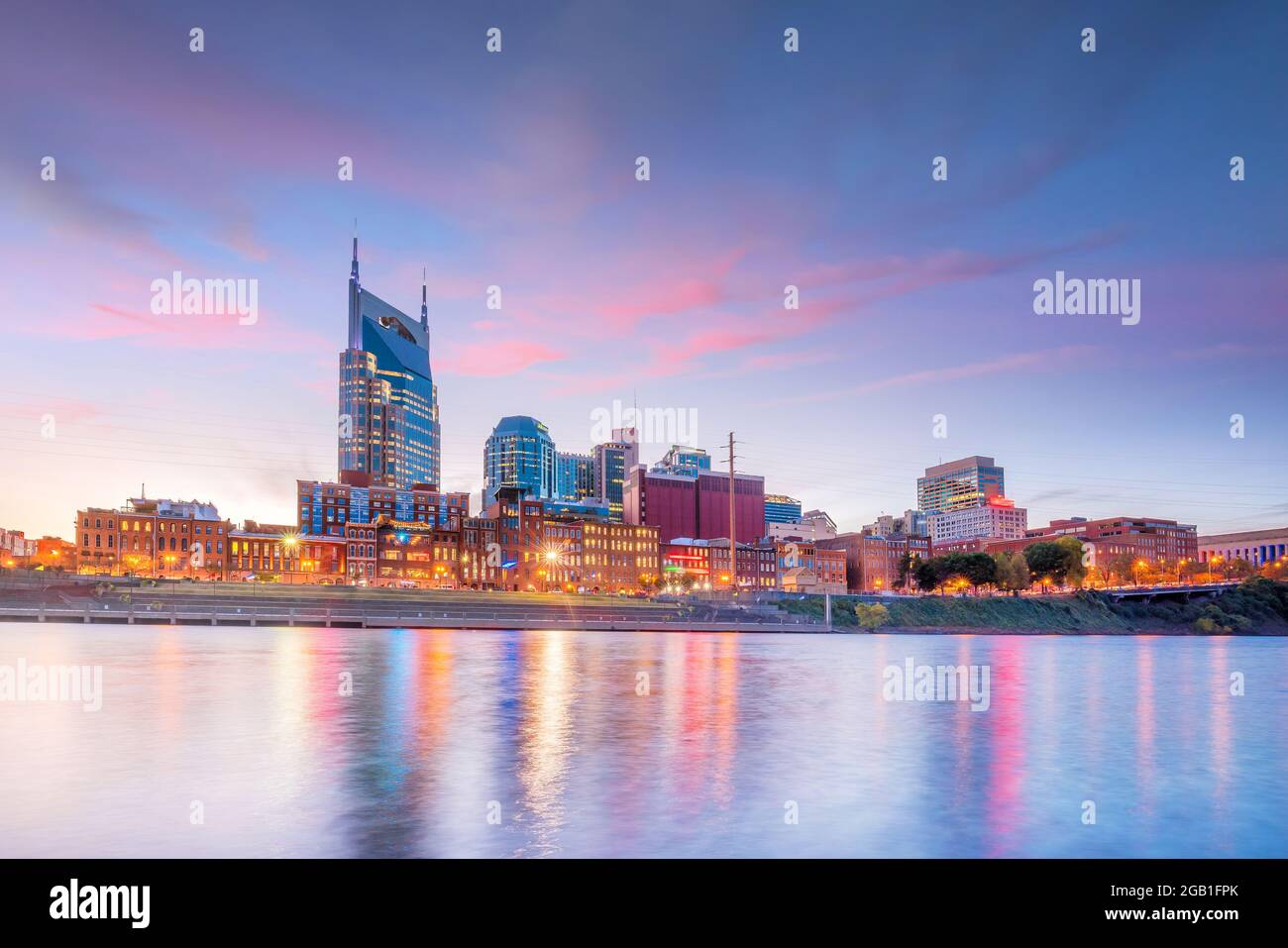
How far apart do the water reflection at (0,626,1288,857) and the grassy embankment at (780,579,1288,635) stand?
85455 mm

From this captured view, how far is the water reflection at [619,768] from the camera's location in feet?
47.8

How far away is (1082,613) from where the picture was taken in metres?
148

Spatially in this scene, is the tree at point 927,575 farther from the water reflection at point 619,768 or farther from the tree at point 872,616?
the water reflection at point 619,768

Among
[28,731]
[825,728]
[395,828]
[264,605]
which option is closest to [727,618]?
[264,605]

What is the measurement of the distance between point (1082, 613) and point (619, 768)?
15040cm

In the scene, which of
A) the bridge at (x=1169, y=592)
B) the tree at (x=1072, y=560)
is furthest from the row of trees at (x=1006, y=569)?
the bridge at (x=1169, y=592)

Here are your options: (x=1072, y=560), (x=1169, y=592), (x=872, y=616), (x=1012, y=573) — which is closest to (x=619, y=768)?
(x=872, y=616)

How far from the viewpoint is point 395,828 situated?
1463cm

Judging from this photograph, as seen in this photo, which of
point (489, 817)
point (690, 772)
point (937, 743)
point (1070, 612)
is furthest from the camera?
point (1070, 612)

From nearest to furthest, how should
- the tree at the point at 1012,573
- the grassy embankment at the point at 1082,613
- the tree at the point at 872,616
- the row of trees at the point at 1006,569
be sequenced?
the tree at the point at 872,616
the grassy embankment at the point at 1082,613
the row of trees at the point at 1006,569
the tree at the point at 1012,573

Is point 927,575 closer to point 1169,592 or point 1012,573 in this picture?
point 1012,573

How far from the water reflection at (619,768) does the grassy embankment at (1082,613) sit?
85.5 meters
